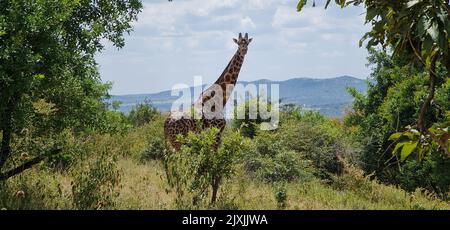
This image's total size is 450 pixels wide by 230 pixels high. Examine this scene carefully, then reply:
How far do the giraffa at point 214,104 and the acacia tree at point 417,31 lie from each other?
7.93m

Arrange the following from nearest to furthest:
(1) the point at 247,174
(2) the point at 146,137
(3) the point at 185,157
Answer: (3) the point at 185,157 < (1) the point at 247,174 < (2) the point at 146,137

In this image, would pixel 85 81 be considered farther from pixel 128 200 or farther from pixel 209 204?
pixel 209 204

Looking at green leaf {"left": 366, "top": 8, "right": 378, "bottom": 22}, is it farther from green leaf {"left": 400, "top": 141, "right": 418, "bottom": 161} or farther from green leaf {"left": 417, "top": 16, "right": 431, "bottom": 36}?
green leaf {"left": 400, "top": 141, "right": 418, "bottom": 161}

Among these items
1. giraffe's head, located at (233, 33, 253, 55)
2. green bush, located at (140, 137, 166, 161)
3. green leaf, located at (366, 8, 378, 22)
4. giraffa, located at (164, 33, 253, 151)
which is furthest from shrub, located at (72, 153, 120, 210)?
green bush, located at (140, 137, 166, 161)

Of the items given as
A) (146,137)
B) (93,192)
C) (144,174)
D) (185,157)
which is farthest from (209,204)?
(146,137)

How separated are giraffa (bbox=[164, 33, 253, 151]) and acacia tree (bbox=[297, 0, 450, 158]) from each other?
7.93 meters

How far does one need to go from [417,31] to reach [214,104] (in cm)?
882

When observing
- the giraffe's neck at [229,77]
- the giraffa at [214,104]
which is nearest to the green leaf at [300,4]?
the giraffa at [214,104]

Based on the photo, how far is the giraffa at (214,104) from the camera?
443 inches

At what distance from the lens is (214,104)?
1143 cm

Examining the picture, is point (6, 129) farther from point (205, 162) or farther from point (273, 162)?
point (273, 162)

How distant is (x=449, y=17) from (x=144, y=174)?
8588mm
